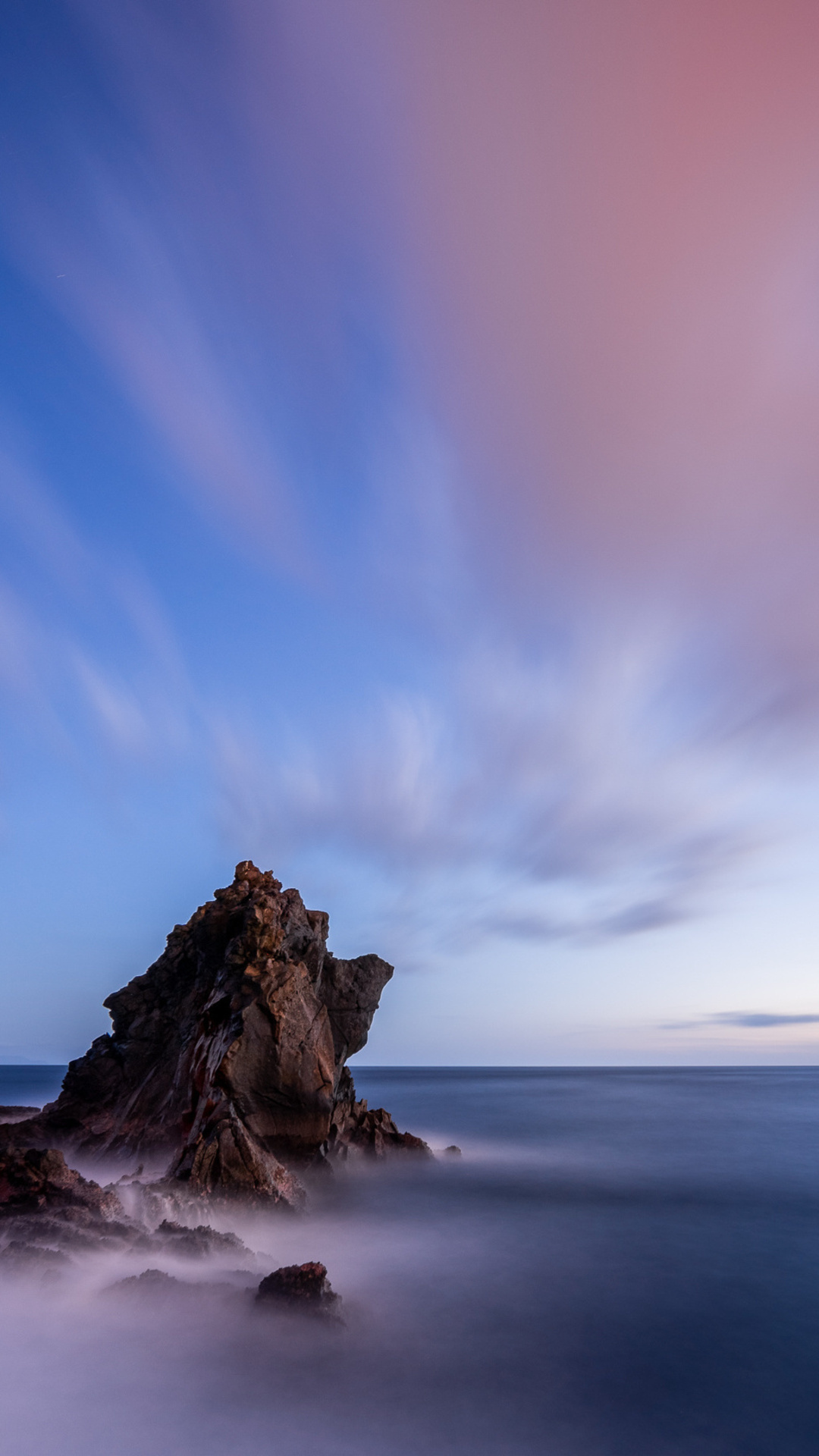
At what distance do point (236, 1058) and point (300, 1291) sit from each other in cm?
937

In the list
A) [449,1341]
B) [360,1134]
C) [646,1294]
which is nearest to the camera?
[449,1341]

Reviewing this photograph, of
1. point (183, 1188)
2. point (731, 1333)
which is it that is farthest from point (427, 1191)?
point (731, 1333)

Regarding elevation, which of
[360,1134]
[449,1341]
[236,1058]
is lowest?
[449,1341]

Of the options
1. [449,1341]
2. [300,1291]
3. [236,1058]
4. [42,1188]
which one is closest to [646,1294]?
[449,1341]

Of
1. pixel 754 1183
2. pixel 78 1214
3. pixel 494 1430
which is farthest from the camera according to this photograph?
pixel 754 1183

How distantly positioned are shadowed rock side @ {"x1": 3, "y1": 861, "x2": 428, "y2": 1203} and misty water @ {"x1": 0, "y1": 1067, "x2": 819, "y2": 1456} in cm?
230

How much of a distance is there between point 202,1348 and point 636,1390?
7.78m

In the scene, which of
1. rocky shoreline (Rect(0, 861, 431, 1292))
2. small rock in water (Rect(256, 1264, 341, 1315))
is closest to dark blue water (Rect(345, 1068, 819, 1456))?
small rock in water (Rect(256, 1264, 341, 1315))

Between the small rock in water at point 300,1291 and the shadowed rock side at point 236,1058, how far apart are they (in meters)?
6.51

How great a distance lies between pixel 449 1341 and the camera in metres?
14.0

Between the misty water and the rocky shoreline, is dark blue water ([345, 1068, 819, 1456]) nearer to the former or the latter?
the misty water

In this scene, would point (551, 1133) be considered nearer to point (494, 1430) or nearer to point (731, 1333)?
point (731, 1333)

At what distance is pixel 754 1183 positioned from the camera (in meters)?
32.4

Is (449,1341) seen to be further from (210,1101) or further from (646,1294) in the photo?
(210,1101)
